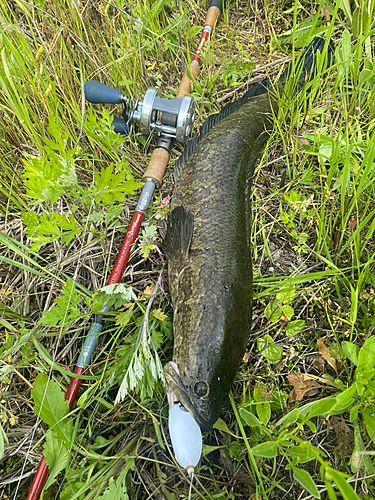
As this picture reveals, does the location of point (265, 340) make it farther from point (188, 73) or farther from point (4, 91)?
point (4, 91)

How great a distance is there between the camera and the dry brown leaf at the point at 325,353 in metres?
2.42

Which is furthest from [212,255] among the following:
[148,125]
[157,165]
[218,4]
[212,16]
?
[218,4]

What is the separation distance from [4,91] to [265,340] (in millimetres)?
2965

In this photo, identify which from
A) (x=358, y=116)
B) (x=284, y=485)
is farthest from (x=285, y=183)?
(x=284, y=485)

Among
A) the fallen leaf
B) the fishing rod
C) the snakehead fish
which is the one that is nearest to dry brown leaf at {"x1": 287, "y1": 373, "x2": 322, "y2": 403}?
the snakehead fish

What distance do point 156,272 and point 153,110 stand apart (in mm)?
1487

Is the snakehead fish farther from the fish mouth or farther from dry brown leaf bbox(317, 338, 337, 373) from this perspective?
dry brown leaf bbox(317, 338, 337, 373)

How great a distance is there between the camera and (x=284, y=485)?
216cm

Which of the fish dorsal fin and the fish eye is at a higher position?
the fish dorsal fin

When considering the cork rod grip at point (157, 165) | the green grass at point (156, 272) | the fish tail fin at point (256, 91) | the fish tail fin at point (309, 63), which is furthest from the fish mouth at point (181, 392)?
the fish tail fin at point (309, 63)

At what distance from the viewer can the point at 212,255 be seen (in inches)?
94.7

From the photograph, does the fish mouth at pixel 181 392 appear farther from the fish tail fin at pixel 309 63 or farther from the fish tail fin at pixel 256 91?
the fish tail fin at pixel 309 63

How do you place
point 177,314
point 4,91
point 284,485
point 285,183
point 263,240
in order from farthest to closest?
point 285,183 → point 263,240 → point 4,91 → point 177,314 → point 284,485

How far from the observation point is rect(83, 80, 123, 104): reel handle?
274 cm
